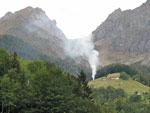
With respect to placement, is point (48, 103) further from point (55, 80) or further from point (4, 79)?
point (4, 79)

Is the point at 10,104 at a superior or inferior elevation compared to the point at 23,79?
inferior

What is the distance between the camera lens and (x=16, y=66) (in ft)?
295

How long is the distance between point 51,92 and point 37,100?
469cm

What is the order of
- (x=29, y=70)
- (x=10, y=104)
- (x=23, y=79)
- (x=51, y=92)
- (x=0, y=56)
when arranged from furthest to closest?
(x=29, y=70), (x=0, y=56), (x=23, y=79), (x=51, y=92), (x=10, y=104)

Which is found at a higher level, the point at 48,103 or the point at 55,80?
the point at 55,80

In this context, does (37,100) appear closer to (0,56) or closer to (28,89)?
(28,89)

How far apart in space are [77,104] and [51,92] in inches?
374

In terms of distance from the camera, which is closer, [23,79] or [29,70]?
[23,79]

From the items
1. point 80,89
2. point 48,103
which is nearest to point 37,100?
point 48,103

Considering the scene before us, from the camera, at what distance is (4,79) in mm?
78500

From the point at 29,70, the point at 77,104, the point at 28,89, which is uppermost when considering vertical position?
the point at 29,70

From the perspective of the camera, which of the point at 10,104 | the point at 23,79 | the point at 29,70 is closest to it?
the point at 10,104

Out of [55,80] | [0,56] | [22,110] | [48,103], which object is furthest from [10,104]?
[0,56]

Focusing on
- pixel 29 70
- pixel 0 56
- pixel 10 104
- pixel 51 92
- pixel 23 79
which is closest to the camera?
pixel 10 104
